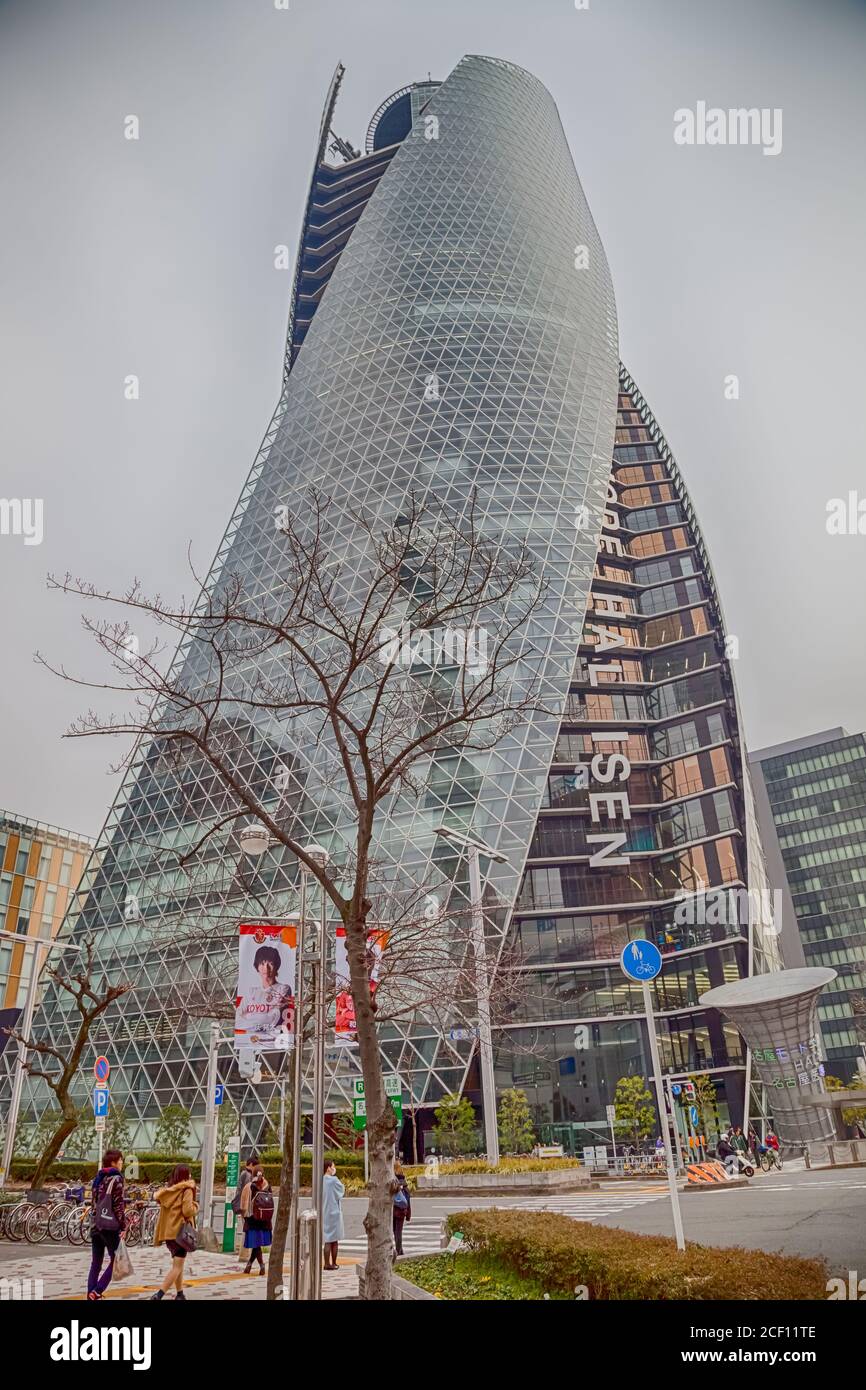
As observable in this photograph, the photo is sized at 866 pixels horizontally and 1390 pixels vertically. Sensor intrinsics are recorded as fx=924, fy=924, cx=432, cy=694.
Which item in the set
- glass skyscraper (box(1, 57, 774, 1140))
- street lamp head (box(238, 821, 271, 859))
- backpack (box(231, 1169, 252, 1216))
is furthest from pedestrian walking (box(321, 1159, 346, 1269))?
glass skyscraper (box(1, 57, 774, 1140))

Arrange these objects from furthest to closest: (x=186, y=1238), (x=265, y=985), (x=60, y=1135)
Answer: (x=60, y=1135) → (x=265, y=985) → (x=186, y=1238)

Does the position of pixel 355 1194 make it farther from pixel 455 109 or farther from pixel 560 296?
pixel 455 109

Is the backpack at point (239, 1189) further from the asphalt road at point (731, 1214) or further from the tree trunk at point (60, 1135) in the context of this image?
the tree trunk at point (60, 1135)

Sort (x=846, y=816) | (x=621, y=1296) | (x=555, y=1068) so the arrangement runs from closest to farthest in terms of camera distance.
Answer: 1. (x=621, y=1296)
2. (x=555, y=1068)
3. (x=846, y=816)

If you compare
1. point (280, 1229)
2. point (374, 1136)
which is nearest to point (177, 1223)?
point (280, 1229)

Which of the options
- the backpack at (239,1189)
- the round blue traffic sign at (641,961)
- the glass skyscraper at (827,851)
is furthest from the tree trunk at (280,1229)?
the glass skyscraper at (827,851)

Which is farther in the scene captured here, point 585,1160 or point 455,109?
point 455,109

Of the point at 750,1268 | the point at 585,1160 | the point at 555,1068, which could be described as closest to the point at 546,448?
the point at 555,1068

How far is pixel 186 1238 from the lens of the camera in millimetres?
10625

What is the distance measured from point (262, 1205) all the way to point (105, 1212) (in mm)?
4683

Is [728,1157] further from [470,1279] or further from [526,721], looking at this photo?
[470,1279]

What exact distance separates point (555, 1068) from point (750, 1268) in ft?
137

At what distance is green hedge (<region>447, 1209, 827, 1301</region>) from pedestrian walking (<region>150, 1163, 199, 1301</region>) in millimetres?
3497

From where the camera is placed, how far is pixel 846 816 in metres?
97.4
